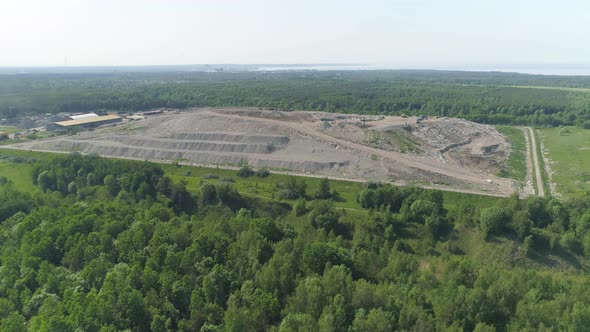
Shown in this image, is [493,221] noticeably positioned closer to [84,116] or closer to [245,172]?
[245,172]

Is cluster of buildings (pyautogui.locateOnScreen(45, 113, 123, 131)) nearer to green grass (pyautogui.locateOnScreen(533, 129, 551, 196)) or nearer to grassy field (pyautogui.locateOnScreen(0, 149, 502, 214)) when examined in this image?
grassy field (pyautogui.locateOnScreen(0, 149, 502, 214))

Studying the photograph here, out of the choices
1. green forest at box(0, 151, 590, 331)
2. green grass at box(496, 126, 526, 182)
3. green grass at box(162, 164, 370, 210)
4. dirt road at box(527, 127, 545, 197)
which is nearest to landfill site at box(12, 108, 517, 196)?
green grass at box(496, 126, 526, 182)

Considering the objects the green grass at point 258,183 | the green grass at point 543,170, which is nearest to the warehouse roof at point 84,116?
the green grass at point 258,183

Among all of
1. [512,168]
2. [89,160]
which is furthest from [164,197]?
[512,168]

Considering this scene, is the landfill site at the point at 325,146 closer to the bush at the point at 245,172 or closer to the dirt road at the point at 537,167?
the dirt road at the point at 537,167

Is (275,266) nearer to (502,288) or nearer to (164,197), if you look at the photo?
(502,288)
